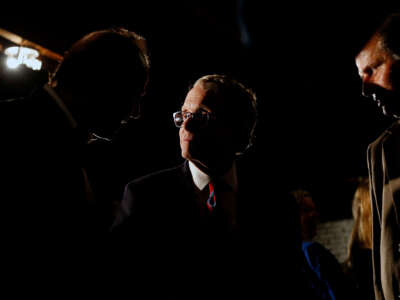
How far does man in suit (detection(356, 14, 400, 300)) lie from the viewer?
165 centimetres

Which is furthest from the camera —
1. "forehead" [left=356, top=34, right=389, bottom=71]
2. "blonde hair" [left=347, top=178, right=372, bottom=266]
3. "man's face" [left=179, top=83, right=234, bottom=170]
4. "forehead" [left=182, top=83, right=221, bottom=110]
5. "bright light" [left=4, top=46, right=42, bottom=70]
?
"bright light" [left=4, top=46, right=42, bottom=70]

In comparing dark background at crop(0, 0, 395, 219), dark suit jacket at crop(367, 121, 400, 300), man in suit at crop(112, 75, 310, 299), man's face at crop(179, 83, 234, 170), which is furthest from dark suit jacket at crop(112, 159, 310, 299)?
dark background at crop(0, 0, 395, 219)

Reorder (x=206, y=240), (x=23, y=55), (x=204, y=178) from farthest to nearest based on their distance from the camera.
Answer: (x=23, y=55) → (x=204, y=178) → (x=206, y=240)

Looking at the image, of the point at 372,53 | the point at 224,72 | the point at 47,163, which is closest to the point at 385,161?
the point at 372,53

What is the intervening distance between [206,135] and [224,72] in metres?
3.89

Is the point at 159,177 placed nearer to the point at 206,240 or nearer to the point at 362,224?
the point at 206,240

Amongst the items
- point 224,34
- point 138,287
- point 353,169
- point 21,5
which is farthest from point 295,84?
point 138,287

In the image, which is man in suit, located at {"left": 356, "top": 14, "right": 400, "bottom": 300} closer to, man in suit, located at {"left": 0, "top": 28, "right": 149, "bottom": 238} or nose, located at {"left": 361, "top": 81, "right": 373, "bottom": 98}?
nose, located at {"left": 361, "top": 81, "right": 373, "bottom": 98}

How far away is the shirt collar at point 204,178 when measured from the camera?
191cm

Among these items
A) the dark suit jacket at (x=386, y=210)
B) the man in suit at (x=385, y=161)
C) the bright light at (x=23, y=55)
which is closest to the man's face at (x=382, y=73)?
the man in suit at (x=385, y=161)

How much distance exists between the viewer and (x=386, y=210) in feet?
5.58

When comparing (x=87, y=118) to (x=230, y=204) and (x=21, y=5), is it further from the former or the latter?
(x=21, y=5)

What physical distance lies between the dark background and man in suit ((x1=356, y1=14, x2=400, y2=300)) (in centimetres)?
125

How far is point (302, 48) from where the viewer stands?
4.08 feet
